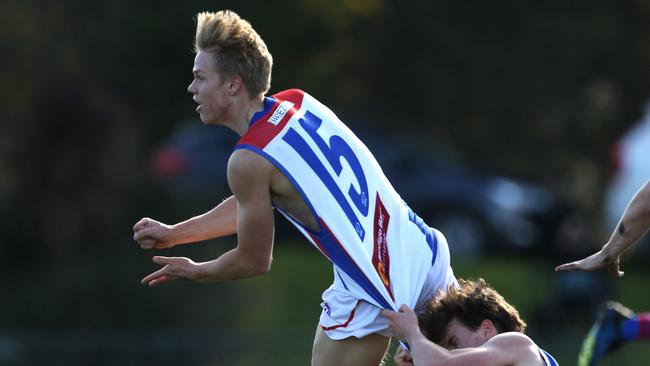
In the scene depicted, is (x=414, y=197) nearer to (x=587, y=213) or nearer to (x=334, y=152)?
(x=587, y=213)

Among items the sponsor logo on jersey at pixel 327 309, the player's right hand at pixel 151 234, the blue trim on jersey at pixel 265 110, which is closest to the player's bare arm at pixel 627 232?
the sponsor logo on jersey at pixel 327 309

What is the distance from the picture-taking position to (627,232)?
536 centimetres

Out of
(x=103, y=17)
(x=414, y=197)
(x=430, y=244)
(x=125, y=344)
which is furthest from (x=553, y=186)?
(x=430, y=244)

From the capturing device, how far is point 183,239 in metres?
5.89

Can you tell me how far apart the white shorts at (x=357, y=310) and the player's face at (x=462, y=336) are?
179 mm

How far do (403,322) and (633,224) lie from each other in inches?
38.1

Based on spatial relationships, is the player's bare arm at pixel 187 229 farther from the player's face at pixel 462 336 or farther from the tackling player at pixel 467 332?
the player's face at pixel 462 336

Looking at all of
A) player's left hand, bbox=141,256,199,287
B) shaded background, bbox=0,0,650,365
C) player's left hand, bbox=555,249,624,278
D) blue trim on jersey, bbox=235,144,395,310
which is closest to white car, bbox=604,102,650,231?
shaded background, bbox=0,0,650,365

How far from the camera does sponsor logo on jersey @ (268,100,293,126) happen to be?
17.8 ft

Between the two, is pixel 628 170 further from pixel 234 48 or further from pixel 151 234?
pixel 234 48

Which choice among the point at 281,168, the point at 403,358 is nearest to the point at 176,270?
the point at 281,168

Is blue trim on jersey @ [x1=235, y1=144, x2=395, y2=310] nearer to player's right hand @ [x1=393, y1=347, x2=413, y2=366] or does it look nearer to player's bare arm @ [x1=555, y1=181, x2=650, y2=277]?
player's right hand @ [x1=393, y1=347, x2=413, y2=366]

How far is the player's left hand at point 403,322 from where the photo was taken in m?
5.31

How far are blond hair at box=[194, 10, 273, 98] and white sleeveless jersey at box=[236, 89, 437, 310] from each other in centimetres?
15
